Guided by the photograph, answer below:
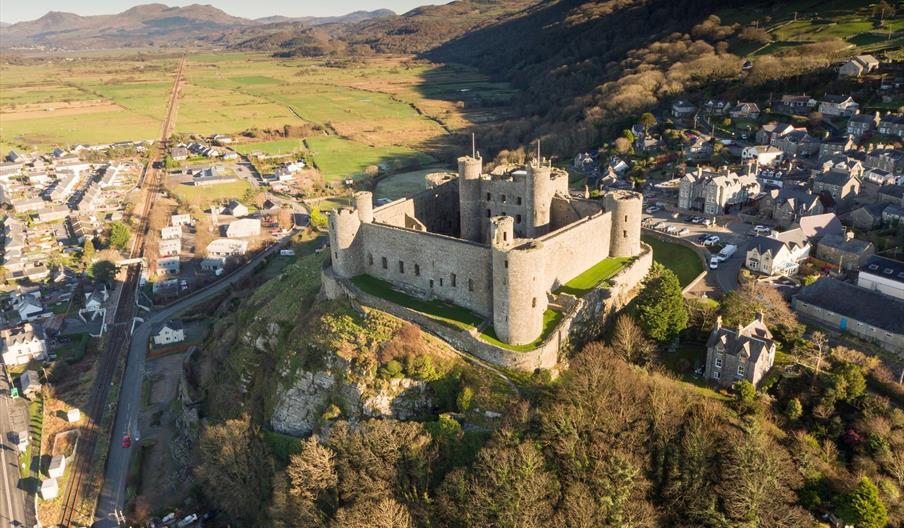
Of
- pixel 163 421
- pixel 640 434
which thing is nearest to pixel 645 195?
pixel 640 434

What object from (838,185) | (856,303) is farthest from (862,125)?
(856,303)

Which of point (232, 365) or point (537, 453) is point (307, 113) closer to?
point (232, 365)

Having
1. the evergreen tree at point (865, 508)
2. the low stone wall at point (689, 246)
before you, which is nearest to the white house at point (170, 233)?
the low stone wall at point (689, 246)

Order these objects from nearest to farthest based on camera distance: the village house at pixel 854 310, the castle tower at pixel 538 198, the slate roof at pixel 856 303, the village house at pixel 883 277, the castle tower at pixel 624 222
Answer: the village house at pixel 854 310, the slate roof at pixel 856 303, the village house at pixel 883 277, the castle tower at pixel 538 198, the castle tower at pixel 624 222

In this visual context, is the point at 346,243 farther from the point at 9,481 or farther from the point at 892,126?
the point at 892,126

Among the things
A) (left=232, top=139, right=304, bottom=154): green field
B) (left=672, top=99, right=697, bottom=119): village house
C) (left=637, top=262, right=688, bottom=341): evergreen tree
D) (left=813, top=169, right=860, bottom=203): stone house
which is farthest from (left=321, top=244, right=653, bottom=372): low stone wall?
(left=232, top=139, right=304, bottom=154): green field

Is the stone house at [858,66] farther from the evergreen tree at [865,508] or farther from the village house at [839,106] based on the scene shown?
the evergreen tree at [865,508]
